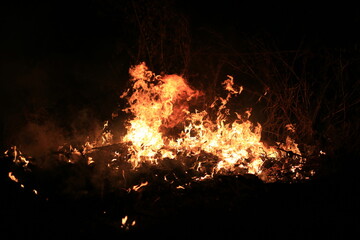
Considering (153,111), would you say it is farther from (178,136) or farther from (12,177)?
(12,177)

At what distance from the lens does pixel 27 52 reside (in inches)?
283

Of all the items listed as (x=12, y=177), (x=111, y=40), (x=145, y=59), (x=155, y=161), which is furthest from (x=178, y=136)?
(x=111, y=40)

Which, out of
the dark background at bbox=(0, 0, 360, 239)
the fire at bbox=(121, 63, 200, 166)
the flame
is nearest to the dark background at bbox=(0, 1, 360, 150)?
the dark background at bbox=(0, 0, 360, 239)

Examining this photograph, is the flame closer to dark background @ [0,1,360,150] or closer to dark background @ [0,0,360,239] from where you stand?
dark background @ [0,0,360,239]

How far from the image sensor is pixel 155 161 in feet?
15.3

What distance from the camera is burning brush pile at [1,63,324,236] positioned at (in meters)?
3.86

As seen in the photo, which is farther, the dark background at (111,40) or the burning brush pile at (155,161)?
the dark background at (111,40)

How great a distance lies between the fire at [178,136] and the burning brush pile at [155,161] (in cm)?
1

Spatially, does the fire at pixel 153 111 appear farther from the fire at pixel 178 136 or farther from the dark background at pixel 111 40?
the dark background at pixel 111 40

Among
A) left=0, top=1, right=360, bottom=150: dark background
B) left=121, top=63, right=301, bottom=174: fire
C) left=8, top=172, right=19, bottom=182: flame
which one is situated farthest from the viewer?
left=0, top=1, right=360, bottom=150: dark background

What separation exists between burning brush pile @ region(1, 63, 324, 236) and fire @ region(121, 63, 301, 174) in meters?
0.01

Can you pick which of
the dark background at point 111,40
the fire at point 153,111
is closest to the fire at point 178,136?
the fire at point 153,111

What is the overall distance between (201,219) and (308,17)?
5.07m

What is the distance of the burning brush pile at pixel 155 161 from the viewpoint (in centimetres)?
386
